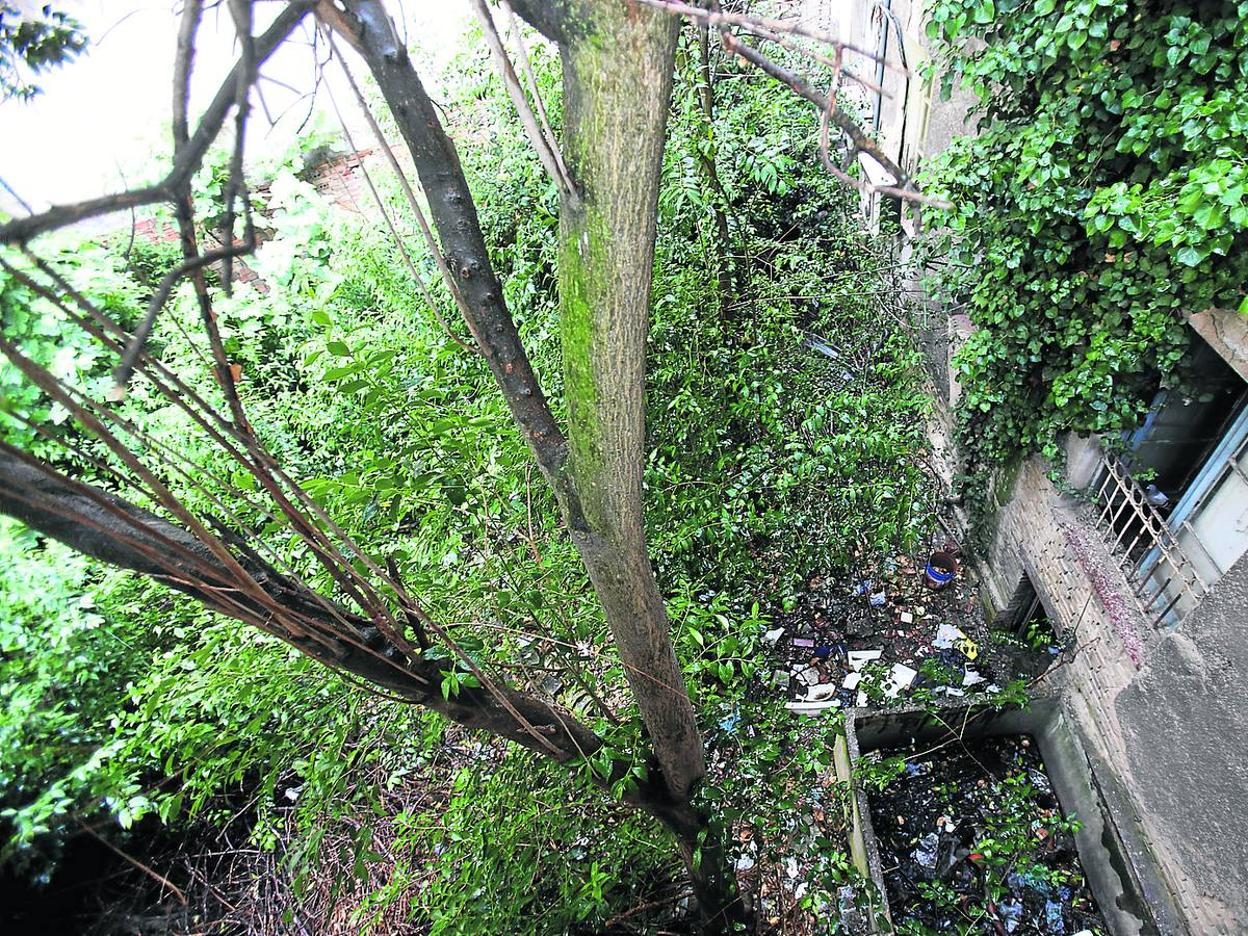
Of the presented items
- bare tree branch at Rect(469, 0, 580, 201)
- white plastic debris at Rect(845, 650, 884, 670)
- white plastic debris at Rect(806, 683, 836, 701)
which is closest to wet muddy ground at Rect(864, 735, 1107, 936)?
white plastic debris at Rect(806, 683, 836, 701)

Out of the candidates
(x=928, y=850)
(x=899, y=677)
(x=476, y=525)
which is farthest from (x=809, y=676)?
(x=476, y=525)

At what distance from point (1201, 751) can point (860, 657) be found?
1762 mm

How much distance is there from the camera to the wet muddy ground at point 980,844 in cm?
329

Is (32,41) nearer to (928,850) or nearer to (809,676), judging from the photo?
(809,676)

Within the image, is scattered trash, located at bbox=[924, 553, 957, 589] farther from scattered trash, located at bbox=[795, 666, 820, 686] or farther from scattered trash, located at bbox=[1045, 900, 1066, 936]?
scattered trash, located at bbox=[1045, 900, 1066, 936]

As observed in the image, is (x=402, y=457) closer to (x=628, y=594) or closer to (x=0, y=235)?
(x=628, y=594)

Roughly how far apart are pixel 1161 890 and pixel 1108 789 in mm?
456

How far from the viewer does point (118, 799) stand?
96.5 inches

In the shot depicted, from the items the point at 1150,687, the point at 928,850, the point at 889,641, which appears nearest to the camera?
the point at 1150,687

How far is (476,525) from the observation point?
251cm

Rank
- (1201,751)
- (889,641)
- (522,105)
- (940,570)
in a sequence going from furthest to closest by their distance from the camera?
(940,570), (889,641), (1201,751), (522,105)

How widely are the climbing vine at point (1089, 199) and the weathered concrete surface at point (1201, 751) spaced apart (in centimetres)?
96

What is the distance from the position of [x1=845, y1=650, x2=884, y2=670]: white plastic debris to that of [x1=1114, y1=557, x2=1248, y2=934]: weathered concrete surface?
1.33m

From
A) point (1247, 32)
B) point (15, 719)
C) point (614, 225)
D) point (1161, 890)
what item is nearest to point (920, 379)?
point (1247, 32)
